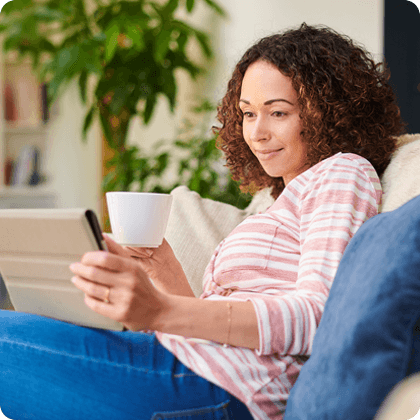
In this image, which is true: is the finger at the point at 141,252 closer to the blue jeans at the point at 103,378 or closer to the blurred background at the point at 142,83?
the blue jeans at the point at 103,378

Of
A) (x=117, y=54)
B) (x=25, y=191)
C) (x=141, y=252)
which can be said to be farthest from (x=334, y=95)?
(x=25, y=191)

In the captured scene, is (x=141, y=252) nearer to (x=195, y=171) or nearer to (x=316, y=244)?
(x=316, y=244)

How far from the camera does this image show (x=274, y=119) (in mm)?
1116

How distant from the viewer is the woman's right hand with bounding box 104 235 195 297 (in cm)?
104

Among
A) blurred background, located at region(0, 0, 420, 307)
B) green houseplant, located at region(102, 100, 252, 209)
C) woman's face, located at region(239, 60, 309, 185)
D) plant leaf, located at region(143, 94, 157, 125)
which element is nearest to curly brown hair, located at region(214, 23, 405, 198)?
woman's face, located at region(239, 60, 309, 185)

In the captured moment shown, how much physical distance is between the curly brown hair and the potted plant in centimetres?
128

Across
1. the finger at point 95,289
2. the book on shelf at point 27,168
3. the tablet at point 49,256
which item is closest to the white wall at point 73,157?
the book on shelf at point 27,168

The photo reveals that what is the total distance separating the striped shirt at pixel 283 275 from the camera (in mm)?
714

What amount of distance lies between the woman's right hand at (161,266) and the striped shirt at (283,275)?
91 millimetres

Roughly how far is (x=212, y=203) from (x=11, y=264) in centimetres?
77

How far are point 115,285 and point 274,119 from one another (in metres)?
0.63

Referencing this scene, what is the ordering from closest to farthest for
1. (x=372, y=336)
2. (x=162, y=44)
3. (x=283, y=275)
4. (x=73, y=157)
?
(x=372, y=336), (x=283, y=275), (x=162, y=44), (x=73, y=157)

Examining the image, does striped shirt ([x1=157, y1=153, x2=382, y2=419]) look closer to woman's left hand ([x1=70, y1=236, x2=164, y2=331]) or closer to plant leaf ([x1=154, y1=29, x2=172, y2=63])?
woman's left hand ([x1=70, y1=236, x2=164, y2=331])

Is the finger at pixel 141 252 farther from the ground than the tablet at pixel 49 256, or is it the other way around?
the tablet at pixel 49 256
